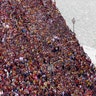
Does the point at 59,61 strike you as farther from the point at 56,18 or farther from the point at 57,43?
the point at 56,18

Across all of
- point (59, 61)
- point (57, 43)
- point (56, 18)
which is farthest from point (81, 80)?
point (56, 18)

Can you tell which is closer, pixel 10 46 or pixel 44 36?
pixel 10 46

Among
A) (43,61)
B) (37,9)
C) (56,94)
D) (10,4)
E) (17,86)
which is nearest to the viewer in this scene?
(17,86)

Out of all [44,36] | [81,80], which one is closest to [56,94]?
[81,80]

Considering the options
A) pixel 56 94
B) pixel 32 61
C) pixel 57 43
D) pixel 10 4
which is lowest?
pixel 56 94

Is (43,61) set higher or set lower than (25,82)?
higher

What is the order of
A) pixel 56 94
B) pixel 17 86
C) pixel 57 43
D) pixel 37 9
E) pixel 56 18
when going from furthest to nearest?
→ 1. pixel 56 18
2. pixel 37 9
3. pixel 57 43
4. pixel 56 94
5. pixel 17 86
